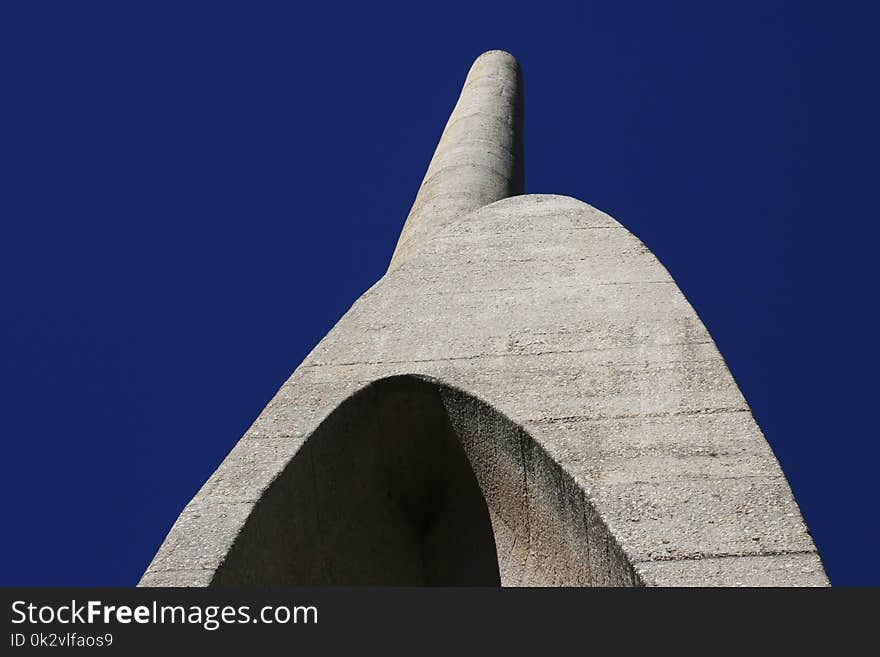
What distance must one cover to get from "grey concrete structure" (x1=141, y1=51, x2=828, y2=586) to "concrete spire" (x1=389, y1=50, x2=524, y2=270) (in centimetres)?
248

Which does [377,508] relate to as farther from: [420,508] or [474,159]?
[474,159]

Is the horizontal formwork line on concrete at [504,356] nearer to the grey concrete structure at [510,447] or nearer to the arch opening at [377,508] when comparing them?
the grey concrete structure at [510,447]

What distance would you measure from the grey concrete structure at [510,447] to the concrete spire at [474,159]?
2.48 m

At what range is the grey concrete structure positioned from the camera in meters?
6.05

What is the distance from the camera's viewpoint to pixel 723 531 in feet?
19.3

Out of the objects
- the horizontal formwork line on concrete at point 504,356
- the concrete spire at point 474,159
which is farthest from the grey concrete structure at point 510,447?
the concrete spire at point 474,159

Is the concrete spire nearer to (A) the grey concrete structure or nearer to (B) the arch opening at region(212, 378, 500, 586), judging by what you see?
(A) the grey concrete structure

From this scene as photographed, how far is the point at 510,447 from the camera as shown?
686 centimetres

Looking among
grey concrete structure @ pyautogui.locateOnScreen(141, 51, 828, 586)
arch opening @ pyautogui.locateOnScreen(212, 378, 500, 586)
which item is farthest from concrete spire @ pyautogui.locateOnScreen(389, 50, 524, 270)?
arch opening @ pyautogui.locateOnScreen(212, 378, 500, 586)

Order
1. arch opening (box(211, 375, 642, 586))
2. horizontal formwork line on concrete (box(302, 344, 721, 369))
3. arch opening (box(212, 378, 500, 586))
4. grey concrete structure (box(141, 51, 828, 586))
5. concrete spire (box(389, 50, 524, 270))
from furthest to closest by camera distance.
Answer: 1. concrete spire (box(389, 50, 524, 270))
2. horizontal formwork line on concrete (box(302, 344, 721, 369))
3. arch opening (box(212, 378, 500, 586))
4. arch opening (box(211, 375, 642, 586))
5. grey concrete structure (box(141, 51, 828, 586))

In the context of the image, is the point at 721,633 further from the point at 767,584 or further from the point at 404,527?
the point at 404,527

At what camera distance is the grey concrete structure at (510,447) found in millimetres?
6047

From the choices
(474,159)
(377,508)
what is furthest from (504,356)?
(474,159)

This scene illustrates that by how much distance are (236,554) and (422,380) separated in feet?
4.96
